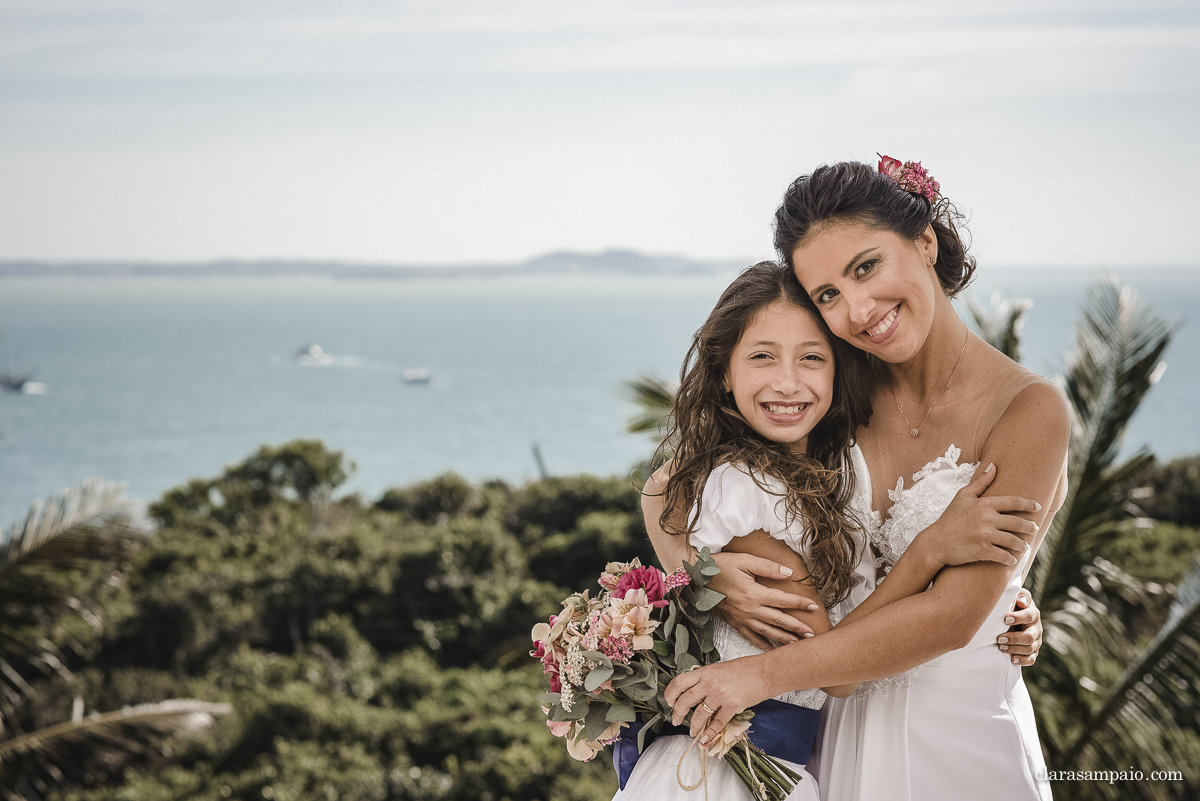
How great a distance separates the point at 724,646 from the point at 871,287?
1.02m

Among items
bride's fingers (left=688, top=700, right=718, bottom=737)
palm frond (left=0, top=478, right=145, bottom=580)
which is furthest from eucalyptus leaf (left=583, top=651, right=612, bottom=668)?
Answer: palm frond (left=0, top=478, right=145, bottom=580)

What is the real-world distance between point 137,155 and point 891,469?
4694 inches

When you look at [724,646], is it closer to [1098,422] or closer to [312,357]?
[1098,422]

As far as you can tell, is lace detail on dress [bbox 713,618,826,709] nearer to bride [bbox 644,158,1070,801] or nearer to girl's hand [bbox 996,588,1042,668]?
bride [bbox 644,158,1070,801]

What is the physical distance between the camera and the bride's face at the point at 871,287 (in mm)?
2502

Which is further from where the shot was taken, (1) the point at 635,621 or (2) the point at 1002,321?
(2) the point at 1002,321

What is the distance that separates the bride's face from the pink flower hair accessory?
163mm

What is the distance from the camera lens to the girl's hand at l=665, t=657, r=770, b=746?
2275 millimetres

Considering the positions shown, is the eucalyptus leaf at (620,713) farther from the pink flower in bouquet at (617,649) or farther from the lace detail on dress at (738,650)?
the lace detail on dress at (738,650)

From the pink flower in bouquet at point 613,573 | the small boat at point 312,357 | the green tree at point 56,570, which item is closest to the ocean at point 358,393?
the small boat at point 312,357

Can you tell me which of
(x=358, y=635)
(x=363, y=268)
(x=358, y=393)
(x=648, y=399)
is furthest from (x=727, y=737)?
(x=363, y=268)

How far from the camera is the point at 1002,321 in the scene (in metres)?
6.07

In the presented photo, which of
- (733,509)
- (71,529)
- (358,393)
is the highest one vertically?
(733,509)

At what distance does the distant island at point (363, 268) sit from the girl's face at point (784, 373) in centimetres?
11841
